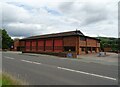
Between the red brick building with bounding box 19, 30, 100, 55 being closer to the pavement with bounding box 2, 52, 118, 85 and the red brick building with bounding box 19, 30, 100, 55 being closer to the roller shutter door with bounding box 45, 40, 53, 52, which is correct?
the roller shutter door with bounding box 45, 40, 53, 52

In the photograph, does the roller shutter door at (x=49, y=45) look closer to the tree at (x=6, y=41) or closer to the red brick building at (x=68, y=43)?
the red brick building at (x=68, y=43)

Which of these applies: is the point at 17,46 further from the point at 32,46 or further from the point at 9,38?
the point at 32,46

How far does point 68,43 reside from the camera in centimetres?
5303

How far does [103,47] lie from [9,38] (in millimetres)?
44527

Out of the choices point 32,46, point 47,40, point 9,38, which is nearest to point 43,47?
point 47,40

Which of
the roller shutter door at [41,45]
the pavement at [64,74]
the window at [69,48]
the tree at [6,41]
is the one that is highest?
the tree at [6,41]

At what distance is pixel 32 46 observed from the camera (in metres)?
68.3

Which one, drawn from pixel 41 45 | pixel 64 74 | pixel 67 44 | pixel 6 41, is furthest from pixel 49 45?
pixel 64 74

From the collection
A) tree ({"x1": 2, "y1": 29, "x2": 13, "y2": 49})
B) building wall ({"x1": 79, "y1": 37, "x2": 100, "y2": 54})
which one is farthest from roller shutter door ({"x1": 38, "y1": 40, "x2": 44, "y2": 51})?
tree ({"x1": 2, "y1": 29, "x2": 13, "y2": 49})

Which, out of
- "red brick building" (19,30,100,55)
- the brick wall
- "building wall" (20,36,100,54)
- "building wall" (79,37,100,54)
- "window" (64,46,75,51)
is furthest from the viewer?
"building wall" (79,37,100,54)

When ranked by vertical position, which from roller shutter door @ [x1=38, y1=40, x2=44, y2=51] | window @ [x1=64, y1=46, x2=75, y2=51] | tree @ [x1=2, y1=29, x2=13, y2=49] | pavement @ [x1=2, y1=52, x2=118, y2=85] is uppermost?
tree @ [x1=2, y1=29, x2=13, y2=49]

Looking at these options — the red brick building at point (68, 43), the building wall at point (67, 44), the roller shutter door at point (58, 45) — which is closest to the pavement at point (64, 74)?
the building wall at point (67, 44)

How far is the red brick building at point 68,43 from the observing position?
5138cm

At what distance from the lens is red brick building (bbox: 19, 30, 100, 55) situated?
169ft
